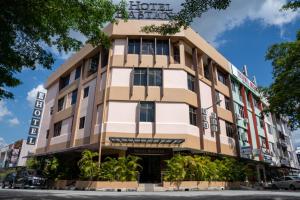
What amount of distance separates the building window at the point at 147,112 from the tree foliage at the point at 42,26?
525 inches

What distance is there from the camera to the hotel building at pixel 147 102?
79.5ft

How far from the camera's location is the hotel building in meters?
24.2

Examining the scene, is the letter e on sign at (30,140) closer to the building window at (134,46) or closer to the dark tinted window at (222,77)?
the building window at (134,46)

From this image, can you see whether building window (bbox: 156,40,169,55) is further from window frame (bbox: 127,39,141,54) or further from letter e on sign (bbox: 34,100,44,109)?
letter e on sign (bbox: 34,100,44,109)

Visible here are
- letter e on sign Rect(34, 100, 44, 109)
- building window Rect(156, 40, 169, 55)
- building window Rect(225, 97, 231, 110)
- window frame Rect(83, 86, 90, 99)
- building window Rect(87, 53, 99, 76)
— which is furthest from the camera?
letter e on sign Rect(34, 100, 44, 109)

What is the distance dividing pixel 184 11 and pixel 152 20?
2015 centimetres

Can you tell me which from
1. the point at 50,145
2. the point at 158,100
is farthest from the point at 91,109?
the point at 50,145

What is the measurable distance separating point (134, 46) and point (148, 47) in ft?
4.87

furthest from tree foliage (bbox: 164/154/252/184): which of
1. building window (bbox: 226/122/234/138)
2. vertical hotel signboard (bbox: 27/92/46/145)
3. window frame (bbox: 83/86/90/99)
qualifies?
vertical hotel signboard (bbox: 27/92/46/145)

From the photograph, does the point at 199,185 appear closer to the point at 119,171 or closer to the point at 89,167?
the point at 119,171

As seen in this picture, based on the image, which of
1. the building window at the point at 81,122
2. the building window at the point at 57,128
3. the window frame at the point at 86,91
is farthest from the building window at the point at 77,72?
the building window at the point at 81,122

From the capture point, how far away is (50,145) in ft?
109

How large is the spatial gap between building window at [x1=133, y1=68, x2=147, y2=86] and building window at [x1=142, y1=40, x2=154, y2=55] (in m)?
2.13

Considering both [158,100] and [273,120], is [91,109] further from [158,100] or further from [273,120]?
[273,120]
